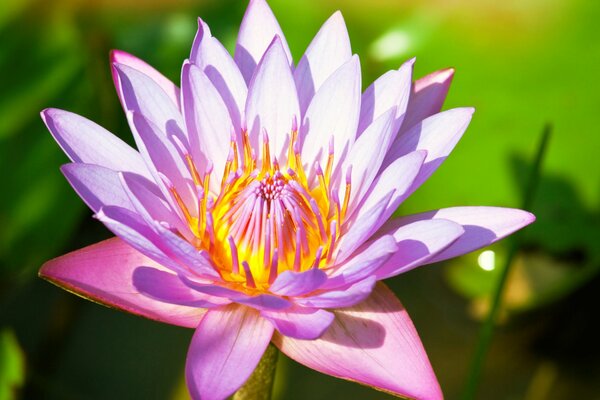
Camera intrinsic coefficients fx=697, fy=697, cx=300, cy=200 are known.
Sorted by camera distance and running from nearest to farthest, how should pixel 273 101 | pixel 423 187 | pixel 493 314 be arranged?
pixel 273 101 < pixel 493 314 < pixel 423 187

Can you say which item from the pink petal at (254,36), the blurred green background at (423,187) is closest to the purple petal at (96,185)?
the pink petal at (254,36)

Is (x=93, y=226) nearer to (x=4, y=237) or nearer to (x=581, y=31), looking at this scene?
(x=4, y=237)

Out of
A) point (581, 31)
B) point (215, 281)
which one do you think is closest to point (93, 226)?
point (215, 281)

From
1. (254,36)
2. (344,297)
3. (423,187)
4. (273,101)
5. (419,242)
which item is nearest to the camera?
(344,297)

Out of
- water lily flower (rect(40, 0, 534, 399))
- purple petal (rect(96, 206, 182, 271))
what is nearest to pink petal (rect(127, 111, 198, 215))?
water lily flower (rect(40, 0, 534, 399))

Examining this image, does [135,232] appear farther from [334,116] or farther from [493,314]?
[493,314]

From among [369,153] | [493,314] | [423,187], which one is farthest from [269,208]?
[423,187]

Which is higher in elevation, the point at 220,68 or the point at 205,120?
the point at 220,68

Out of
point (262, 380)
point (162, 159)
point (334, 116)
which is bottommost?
point (262, 380)
